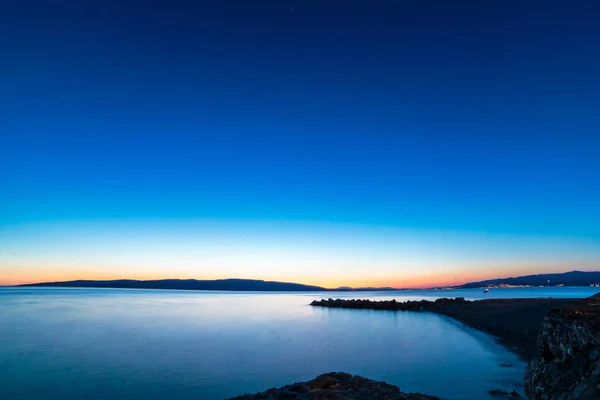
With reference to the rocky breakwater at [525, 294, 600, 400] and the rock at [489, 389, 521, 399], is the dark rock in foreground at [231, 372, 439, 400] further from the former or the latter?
the rocky breakwater at [525, 294, 600, 400]

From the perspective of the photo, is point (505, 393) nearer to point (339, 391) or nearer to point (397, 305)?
point (339, 391)

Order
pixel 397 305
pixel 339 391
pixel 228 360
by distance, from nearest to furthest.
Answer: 1. pixel 339 391
2. pixel 228 360
3. pixel 397 305

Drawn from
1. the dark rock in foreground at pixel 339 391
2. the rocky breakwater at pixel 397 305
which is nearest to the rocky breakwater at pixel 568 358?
the dark rock in foreground at pixel 339 391

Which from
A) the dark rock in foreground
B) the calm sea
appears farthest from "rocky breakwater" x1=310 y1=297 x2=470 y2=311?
the dark rock in foreground

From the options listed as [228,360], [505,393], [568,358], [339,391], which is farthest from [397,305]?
[568,358]

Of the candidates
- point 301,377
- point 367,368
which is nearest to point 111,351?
point 301,377

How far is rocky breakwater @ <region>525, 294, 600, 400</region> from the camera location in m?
4.77

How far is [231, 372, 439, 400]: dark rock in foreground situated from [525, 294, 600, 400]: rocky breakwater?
3.98m

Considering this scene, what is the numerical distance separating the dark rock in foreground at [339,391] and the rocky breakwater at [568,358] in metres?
3.98

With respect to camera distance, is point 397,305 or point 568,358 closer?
point 568,358

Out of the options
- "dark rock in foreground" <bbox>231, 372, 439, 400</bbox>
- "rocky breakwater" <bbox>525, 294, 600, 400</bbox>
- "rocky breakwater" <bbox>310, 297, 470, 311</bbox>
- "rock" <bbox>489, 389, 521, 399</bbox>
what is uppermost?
"rocky breakwater" <bbox>525, 294, 600, 400</bbox>

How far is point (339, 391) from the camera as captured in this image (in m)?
9.63

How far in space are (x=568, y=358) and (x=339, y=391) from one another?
235 inches

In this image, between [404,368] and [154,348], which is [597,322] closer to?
[404,368]
